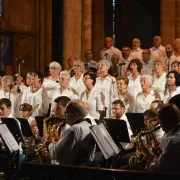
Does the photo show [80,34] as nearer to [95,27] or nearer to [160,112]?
[95,27]

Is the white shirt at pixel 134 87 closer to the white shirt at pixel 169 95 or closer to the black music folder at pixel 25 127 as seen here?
the white shirt at pixel 169 95

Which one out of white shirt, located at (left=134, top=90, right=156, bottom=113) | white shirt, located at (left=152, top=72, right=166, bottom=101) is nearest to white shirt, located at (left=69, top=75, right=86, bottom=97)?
white shirt, located at (left=152, top=72, right=166, bottom=101)

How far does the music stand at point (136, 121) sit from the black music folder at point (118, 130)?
0.45 metres

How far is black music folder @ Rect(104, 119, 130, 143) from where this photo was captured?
845 centimetres

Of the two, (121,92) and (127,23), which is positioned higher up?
(127,23)

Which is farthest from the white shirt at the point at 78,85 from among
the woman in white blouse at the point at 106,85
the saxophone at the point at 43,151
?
the saxophone at the point at 43,151

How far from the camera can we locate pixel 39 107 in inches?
448

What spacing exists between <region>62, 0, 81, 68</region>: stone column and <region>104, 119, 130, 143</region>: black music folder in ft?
27.2

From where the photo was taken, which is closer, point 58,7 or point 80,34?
point 80,34

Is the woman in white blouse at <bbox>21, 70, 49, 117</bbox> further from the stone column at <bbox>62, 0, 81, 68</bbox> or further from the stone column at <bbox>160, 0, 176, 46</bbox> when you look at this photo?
the stone column at <bbox>160, 0, 176, 46</bbox>

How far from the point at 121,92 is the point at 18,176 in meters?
5.19

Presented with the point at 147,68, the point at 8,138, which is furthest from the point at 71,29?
the point at 8,138

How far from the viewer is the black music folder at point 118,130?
8.45 m

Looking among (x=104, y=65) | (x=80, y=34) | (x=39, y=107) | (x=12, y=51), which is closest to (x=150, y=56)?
(x=104, y=65)
